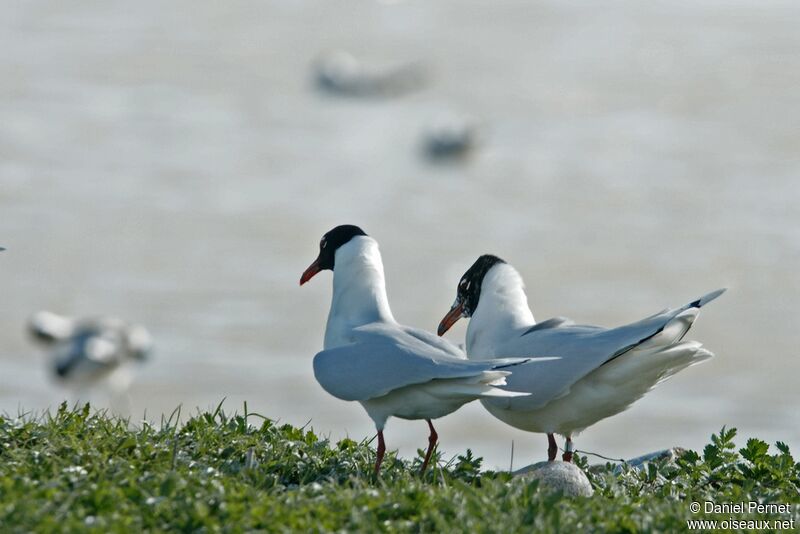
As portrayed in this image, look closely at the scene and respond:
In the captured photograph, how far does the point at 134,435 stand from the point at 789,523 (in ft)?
11.2

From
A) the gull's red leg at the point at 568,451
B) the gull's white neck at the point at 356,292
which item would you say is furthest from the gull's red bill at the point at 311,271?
the gull's red leg at the point at 568,451

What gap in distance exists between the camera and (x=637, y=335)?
678cm

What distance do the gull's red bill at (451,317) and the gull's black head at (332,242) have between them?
96cm

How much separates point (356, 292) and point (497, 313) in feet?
3.24

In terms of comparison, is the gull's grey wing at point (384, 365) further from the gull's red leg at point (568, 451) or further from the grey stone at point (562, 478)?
the gull's red leg at point (568, 451)

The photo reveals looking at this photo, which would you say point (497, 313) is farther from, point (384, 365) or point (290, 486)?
point (290, 486)

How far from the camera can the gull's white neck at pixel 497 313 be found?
24.7 feet

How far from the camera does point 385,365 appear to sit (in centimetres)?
639

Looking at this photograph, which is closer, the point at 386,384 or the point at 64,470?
the point at 64,470

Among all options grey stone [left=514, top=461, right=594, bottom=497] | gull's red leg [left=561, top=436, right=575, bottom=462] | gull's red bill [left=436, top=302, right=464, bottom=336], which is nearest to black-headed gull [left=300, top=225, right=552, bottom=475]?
grey stone [left=514, top=461, right=594, bottom=497]

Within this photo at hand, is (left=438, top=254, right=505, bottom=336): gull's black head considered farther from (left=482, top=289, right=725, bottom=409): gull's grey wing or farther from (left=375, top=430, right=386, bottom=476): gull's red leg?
(left=375, top=430, right=386, bottom=476): gull's red leg

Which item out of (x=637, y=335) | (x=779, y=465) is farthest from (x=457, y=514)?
(x=779, y=465)

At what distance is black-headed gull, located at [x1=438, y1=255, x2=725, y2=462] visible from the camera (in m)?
6.84

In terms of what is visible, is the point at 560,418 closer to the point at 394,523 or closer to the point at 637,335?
the point at 637,335
